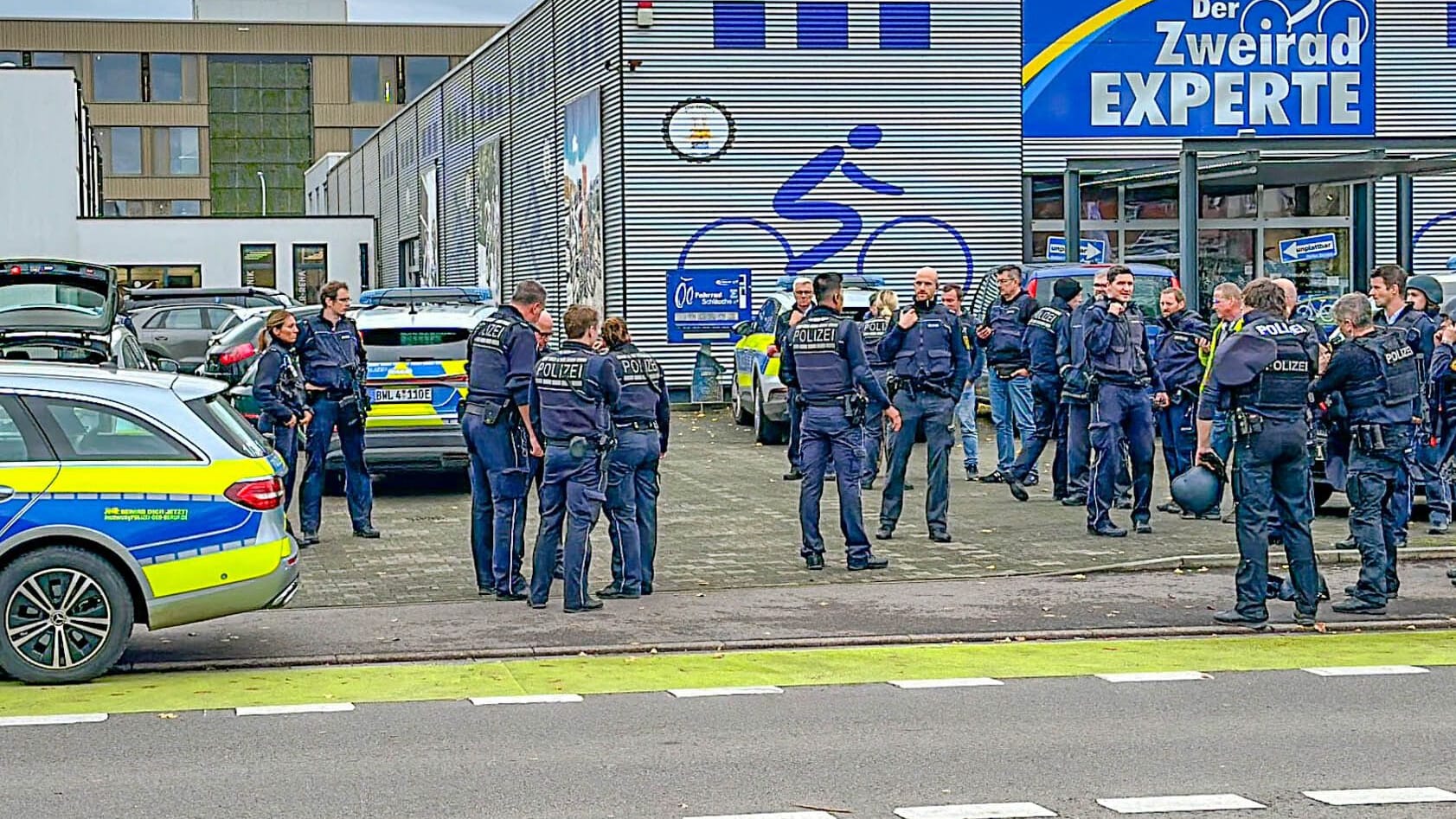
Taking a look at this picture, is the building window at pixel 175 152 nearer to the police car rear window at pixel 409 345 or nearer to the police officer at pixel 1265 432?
the police car rear window at pixel 409 345

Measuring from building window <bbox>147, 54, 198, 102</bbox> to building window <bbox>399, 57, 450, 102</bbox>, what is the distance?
352 inches

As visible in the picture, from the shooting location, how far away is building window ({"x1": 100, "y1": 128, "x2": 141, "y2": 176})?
266 ft

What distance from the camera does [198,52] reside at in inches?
3182

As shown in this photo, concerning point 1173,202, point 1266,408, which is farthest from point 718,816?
point 1173,202

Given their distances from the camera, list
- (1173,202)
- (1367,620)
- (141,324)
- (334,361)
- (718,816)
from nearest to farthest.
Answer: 1. (718,816)
2. (1367,620)
3. (334,361)
4. (141,324)
5. (1173,202)

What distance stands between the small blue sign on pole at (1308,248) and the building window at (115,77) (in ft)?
204

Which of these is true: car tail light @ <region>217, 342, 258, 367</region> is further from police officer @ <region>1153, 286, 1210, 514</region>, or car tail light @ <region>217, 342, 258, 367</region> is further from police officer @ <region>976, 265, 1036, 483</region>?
police officer @ <region>1153, 286, 1210, 514</region>

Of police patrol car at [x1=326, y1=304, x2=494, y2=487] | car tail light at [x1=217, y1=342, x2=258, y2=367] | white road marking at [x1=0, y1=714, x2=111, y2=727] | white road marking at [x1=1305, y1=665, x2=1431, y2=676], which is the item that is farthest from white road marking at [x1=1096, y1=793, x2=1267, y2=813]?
car tail light at [x1=217, y1=342, x2=258, y2=367]

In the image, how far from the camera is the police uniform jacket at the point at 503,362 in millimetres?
11406

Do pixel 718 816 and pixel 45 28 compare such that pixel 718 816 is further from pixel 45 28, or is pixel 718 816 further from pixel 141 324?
A: pixel 45 28

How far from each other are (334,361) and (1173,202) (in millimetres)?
18718

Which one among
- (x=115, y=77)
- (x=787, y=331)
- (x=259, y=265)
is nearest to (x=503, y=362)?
(x=787, y=331)

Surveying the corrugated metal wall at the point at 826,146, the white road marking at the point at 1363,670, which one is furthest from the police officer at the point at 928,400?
the corrugated metal wall at the point at 826,146

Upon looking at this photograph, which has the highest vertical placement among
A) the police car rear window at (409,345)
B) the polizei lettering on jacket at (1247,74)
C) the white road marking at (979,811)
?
the polizei lettering on jacket at (1247,74)
